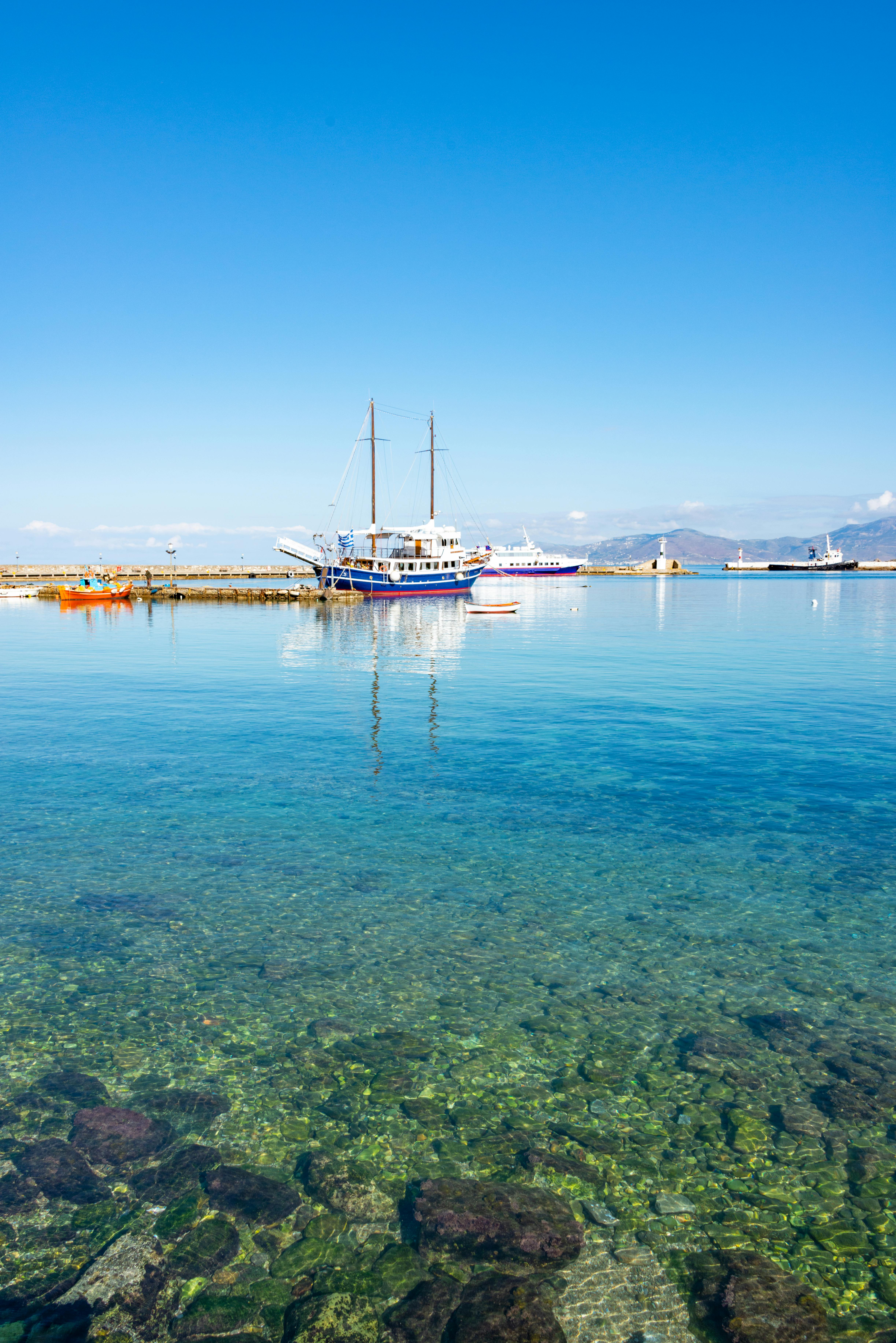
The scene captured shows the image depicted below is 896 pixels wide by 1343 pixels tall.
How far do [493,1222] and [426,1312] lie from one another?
83 cm

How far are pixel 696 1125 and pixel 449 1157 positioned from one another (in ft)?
7.00

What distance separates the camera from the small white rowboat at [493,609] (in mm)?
71812

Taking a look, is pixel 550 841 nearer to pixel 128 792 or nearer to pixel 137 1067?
pixel 137 1067

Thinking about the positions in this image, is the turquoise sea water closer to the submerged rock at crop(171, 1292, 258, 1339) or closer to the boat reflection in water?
the submerged rock at crop(171, 1292, 258, 1339)

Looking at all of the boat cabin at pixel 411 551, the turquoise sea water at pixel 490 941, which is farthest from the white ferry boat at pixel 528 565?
the turquoise sea water at pixel 490 941

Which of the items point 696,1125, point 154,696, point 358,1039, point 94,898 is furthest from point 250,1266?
point 154,696

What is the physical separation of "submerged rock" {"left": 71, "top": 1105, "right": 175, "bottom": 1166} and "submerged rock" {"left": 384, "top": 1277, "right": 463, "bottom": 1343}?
96.5 inches

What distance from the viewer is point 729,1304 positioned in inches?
192

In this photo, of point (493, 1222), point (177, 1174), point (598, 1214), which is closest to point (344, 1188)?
point (493, 1222)

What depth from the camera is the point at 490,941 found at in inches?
384

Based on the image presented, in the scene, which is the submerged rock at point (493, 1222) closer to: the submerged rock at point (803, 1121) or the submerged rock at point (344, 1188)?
the submerged rock at point (344, 1188)

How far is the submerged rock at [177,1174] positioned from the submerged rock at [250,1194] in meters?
0.09

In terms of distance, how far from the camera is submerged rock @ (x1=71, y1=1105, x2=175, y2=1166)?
6160 mm

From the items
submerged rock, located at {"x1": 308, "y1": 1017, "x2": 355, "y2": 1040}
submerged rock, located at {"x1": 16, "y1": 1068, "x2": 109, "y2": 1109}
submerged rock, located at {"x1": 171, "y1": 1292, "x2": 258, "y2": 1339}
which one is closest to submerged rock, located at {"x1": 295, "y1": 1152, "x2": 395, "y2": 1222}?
submerged rock, located at {"x1": 171, "y1": 1292, "x2": 258, "y2": 1339}
